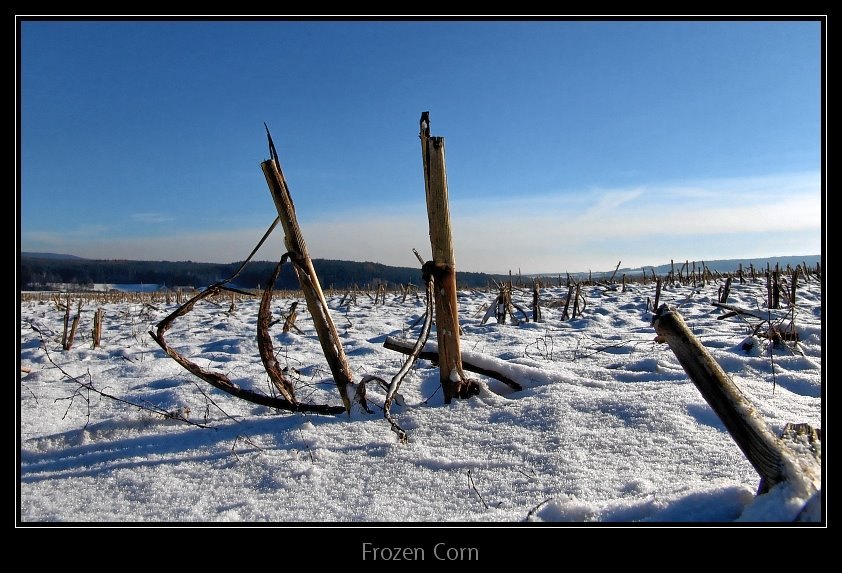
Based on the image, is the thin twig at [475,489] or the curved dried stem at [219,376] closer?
the thin twig at [475,489]

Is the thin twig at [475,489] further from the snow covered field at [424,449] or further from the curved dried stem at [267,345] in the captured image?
the curved dried stem at [267,345]

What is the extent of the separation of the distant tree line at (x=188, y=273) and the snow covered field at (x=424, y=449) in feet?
121

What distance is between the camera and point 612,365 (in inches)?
123

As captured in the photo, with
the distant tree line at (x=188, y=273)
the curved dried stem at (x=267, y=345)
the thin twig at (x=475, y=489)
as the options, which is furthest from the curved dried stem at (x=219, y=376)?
the distant tree line at (x=188, y=273)

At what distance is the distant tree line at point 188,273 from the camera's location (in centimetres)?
4081

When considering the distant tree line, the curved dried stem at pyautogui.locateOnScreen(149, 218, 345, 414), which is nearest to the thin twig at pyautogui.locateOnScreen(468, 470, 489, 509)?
the curved dried stem at pyautogui.locateOnScreen(149, 218, 345, 414)

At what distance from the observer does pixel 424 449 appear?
191 centimetres

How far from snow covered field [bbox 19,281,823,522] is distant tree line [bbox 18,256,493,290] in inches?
1451

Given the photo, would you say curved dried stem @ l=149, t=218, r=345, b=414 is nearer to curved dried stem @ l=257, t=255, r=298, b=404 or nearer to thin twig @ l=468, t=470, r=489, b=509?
curved dried stem @ l=257, t=255, r=298, b=404

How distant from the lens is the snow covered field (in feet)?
4.92

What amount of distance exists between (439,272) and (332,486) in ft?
3.48

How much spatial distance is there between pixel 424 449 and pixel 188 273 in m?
46.1
